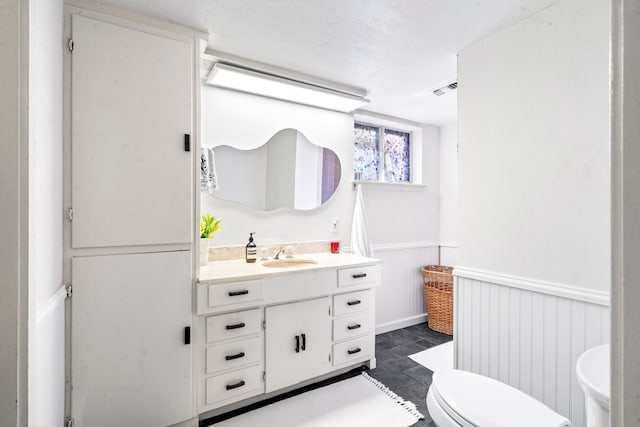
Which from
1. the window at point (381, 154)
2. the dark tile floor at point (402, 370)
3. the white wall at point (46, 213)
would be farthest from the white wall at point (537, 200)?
the white wall at point (46, 213)

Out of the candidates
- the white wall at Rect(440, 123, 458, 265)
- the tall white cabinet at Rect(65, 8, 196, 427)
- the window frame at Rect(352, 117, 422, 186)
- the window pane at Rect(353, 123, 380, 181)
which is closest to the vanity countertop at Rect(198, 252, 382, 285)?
the tall white cabinet at Rect(65, 8, 196, 427)

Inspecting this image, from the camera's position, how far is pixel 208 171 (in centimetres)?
211

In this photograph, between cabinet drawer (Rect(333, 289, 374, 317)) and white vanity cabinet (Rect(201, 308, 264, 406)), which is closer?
white vanity cabinet (Rect(201, 308, 264, 406))

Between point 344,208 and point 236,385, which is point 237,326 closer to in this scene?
point 236,385

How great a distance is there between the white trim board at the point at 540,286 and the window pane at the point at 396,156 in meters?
1.67

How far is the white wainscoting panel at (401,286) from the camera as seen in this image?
322 centimetres

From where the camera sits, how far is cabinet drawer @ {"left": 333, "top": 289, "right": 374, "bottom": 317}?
2.28 metres

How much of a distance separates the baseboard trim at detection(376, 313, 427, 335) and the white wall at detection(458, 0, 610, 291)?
1505 millimetres

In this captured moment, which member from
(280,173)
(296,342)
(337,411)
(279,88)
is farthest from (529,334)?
(279,88)

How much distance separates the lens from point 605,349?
98 cm

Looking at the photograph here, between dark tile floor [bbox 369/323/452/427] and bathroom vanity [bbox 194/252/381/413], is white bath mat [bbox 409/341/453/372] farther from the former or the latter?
bathroom vanity [bbox 194/252/381/413]

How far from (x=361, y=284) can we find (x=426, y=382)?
2.71 ft

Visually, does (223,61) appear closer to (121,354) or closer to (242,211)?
(242,211)
